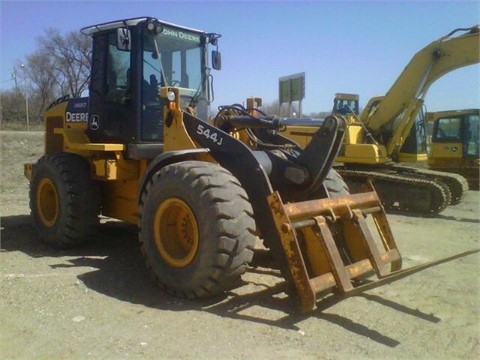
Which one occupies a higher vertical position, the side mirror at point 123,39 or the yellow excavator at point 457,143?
the side mirror at point 123,39

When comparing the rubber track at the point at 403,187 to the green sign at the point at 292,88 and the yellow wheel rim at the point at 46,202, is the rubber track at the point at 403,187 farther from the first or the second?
the yellow wheel rim at the point at 46,202

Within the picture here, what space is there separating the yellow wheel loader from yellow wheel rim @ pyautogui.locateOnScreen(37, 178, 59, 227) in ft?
0.05

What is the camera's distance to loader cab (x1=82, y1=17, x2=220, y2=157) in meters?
6.09

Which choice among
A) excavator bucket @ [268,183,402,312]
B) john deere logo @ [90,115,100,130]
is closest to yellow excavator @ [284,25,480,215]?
john deere logo @ [90,115,100,130]

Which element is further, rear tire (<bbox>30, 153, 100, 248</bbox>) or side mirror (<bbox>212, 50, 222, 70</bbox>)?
side mirror (<bbox>212, 50, 222, 70</bbox>)

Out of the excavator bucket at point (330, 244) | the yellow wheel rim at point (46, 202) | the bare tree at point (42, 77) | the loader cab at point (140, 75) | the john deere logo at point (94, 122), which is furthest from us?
the bare tree at point (42, 77)

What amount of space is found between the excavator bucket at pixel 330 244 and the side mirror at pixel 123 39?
2656 millimetres

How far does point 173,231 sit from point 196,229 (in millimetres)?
524

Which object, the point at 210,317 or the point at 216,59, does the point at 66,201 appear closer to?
the point at 216,59

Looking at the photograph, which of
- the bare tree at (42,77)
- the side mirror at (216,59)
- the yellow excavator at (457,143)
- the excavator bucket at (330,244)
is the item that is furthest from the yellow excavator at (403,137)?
the bare tree at (42,77)

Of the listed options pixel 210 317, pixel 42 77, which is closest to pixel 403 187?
pixel 210 317

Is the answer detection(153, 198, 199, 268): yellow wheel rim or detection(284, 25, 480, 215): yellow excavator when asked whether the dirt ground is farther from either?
detection(284, 25, 480, 215): yellow excavator

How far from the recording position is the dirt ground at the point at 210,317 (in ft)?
12.0

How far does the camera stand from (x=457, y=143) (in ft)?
50.2
